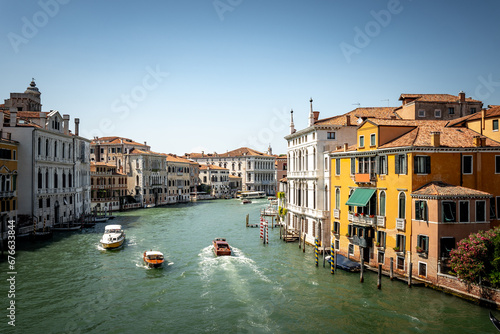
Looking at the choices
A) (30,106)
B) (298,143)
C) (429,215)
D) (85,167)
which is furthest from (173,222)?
→ (429,215)

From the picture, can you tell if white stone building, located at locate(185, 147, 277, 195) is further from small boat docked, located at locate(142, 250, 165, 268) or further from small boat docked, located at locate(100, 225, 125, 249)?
small boat docked, located at locate(142, 250, 165, 268)

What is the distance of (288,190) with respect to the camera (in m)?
34.6

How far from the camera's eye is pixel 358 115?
97.3ft

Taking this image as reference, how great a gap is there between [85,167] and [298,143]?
89.7 ft

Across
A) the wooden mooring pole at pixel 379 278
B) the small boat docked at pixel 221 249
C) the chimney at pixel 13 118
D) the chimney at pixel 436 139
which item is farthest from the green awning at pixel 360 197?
the chimney at pixel 13 118

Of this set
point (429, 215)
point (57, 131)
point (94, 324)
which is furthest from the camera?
point (57, 131)

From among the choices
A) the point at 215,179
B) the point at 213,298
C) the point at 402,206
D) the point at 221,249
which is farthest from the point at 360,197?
the point at 215,179

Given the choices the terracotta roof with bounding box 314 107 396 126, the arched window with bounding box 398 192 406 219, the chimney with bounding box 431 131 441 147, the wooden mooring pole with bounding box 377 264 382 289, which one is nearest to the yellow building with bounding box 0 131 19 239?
the terracotta roof with bounding box 314 107 396 126

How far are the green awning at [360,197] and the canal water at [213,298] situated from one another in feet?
12.7

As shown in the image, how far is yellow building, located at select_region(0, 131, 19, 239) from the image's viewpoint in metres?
27.5

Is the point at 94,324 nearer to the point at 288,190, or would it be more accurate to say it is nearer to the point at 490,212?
the point at 490,212

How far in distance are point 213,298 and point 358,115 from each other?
18.8 m

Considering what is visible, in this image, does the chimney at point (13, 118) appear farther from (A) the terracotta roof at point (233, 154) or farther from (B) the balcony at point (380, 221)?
(A) the terracotta roof at point (233, 154)

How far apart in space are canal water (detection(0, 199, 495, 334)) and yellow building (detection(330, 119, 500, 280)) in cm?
191
